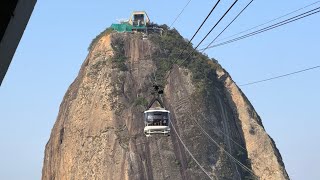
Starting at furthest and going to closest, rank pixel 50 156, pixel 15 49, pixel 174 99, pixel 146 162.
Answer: pixel 50 156, pixel 174 99, pixel 146 162, pixel 15 49

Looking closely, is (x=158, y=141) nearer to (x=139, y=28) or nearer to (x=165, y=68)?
(x=165, y=68)

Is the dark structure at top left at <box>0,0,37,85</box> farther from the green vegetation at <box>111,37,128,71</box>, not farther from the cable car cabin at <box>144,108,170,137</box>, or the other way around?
the green vegetation at <box>111,37,128,71</box>

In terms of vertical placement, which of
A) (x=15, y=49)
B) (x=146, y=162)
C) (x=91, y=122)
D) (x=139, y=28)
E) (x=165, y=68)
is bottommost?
(x=15, y=49)

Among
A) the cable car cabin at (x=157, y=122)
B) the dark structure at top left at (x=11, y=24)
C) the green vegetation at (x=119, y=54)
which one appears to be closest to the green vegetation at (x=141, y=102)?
the green vegetation at (x=119, y=54)

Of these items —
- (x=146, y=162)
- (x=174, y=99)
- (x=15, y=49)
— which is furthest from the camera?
(x=174, y=99)

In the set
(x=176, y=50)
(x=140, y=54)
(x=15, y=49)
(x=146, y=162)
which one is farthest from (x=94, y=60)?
(x=15, y=49)

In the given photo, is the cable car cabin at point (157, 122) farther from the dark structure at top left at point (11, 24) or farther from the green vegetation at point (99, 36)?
the green vegetation at point (99, 36)

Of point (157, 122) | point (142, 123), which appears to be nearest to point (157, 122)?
point (157, 122)
